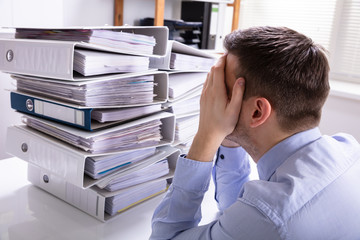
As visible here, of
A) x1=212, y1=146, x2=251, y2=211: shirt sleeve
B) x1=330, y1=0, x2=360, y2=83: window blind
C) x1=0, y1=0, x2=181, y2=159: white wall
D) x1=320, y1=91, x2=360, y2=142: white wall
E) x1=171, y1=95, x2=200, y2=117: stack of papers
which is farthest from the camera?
x1=330, y1=0, x2=360, y2=83: window blind

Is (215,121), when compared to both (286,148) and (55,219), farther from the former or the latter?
(55,219)

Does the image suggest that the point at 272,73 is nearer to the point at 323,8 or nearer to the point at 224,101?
the point at 224,101

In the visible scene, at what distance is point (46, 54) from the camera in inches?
33.2

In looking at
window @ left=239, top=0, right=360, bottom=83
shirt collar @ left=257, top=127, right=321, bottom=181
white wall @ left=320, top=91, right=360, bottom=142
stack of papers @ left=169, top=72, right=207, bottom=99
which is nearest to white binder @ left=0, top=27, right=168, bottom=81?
stack of papers @ left=169, top=72, right=207, bottom=99

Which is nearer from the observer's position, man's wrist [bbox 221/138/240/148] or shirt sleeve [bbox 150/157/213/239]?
shirt sleeve [bbox 150/157/213/239]

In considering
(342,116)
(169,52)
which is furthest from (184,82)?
(342,116)

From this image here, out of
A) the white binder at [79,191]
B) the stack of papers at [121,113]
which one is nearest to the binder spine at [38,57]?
the stack of papers at [121,113]

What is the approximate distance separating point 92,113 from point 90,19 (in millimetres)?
1587

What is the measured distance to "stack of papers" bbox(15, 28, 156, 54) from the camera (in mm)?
854

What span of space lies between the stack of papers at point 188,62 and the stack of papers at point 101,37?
10cm

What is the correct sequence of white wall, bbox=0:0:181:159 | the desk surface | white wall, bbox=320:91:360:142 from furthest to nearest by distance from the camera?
white wall, bbox=320:91:360:142 < white wall, bbox=0:0:181:159 < the desk surface

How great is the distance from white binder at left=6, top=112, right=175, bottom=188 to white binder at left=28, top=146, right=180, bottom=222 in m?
0.04

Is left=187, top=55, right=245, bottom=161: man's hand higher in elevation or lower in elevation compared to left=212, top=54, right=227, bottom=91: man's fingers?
lower

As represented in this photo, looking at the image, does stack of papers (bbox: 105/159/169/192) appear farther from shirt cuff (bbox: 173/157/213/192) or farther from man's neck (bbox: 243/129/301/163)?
man's neck (bbox: 243/129/301/163)
